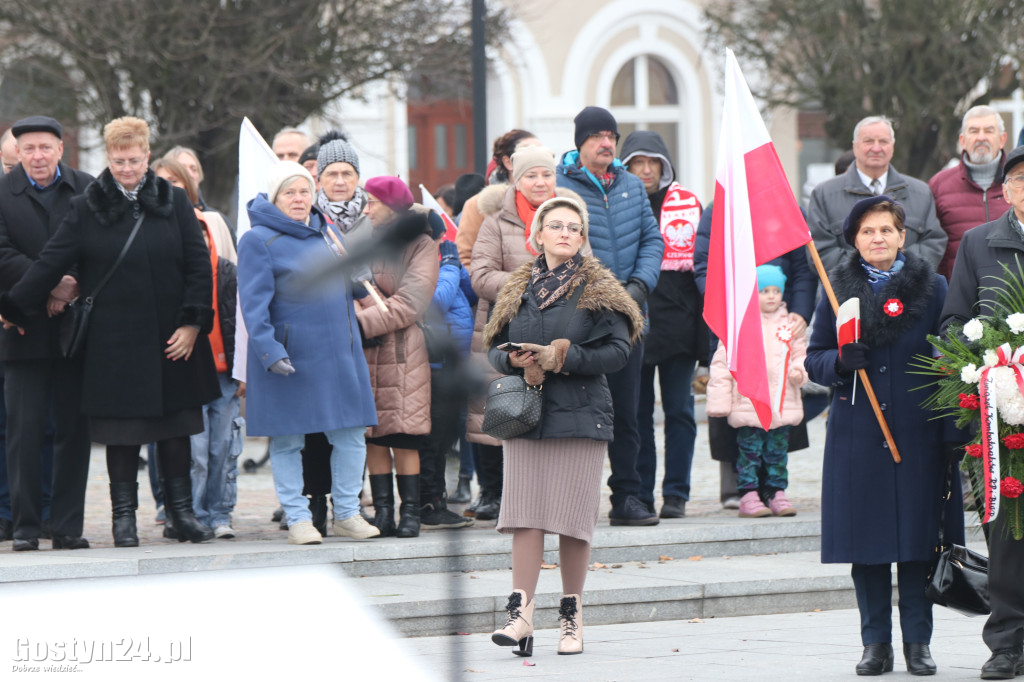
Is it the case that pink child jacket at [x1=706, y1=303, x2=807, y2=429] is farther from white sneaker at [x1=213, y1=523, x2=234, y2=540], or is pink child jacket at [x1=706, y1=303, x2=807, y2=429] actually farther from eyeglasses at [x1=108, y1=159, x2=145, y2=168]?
eyeglasses at [x1=108, y1=159, x2=145, y2=168]

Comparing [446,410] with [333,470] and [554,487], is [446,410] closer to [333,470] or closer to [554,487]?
[554,487]

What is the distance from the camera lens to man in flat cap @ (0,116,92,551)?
26.6ft

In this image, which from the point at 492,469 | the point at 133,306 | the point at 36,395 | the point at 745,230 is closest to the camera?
the point at 745,230

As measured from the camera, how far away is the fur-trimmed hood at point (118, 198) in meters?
8.00

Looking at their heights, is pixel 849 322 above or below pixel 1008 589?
above

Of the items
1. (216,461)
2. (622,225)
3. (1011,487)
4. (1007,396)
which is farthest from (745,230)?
(216,461)

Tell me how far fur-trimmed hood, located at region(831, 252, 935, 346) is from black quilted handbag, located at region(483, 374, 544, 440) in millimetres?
1425

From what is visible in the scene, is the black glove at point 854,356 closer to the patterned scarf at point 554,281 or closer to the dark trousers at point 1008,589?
the dark trousers at point 1008,589

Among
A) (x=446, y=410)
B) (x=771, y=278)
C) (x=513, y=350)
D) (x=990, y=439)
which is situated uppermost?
(x=771, y=278)

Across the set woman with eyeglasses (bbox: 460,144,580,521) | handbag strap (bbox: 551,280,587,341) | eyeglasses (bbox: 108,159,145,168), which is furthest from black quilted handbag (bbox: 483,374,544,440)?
eyeglasses (bbox: 108,159,145,168)

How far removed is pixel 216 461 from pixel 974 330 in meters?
4.65

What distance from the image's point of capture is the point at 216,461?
8.89 m

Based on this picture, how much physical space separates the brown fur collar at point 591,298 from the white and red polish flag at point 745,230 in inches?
38.7

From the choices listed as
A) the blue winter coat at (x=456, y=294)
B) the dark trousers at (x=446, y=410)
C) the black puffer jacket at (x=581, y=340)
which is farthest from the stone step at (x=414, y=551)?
the dark trousers at (x=446, y=410)
